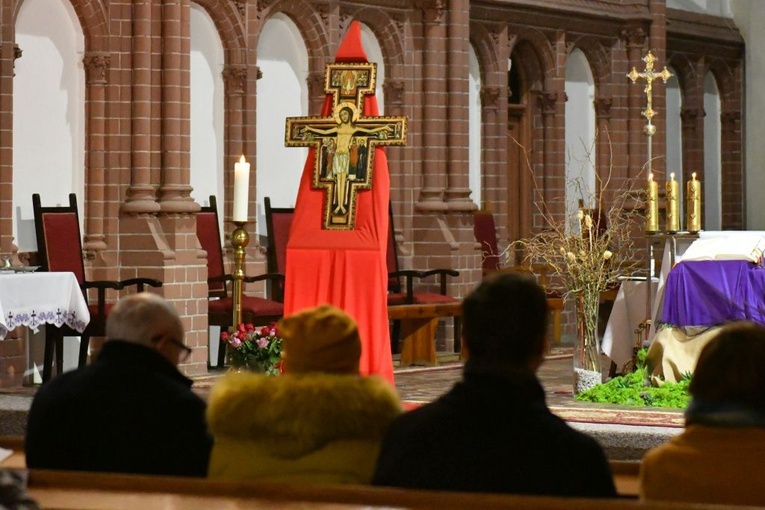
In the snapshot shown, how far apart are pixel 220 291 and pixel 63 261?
1523mm

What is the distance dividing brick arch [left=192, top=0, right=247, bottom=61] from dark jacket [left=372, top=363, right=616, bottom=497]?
949 cm

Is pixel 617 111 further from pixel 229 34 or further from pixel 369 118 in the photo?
pixel 369 118

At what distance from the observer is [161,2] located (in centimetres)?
1112

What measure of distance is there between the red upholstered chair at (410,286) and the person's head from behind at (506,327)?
869 cm

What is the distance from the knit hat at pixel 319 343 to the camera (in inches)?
135

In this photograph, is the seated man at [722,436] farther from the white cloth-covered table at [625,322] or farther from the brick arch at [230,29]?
the brick arch at [230,29]

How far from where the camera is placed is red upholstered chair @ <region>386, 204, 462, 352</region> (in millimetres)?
11969

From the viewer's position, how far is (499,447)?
310 cm

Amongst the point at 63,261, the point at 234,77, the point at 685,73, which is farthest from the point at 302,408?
the point at 685,73

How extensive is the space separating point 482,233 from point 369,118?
5849 mm

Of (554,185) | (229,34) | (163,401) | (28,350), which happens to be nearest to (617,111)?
(554,185)

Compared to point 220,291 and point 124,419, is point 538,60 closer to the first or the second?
point 220,291

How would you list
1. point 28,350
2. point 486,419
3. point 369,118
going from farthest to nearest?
point 28,350 → point 369,118 → point 486,419

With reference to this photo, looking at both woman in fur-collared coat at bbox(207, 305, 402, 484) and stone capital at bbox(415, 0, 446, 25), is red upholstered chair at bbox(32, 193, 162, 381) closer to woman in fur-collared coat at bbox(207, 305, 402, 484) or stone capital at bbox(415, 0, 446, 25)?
stone capital at bbox(415, 0, 446, 25)
